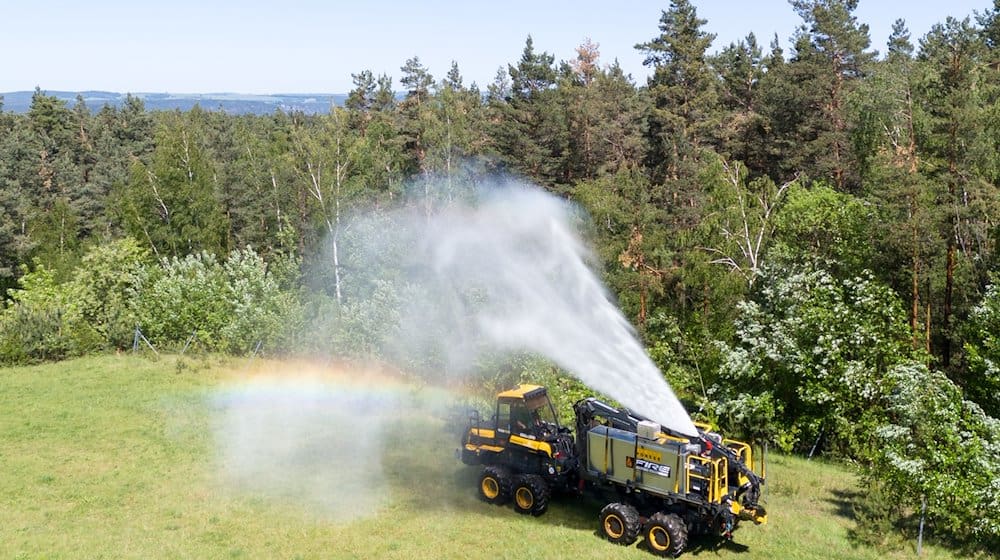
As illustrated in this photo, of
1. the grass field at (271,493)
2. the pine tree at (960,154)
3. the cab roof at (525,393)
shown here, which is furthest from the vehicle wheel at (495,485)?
the pine tree at (960,154)

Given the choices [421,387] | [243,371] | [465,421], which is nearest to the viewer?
[465,421]

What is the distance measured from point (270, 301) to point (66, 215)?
4219cm

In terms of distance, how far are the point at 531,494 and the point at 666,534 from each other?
3716mm

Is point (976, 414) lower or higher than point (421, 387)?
higher

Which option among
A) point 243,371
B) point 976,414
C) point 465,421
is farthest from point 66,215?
point 976,414

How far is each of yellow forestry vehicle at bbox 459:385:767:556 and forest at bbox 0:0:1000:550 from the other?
16.8ft

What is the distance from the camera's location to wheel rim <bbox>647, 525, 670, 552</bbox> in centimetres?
1655

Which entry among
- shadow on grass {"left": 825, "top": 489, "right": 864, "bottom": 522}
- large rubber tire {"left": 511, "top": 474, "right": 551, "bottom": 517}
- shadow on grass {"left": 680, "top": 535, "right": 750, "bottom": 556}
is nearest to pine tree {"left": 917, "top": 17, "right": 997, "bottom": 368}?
shadow on grass {"left": 825, "top": 489, "right": 864, "bottom": 522}

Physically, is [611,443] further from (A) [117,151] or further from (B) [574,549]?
(A) [117,151]

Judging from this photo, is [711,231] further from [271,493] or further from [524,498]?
[271,493]

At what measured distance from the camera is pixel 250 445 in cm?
2470

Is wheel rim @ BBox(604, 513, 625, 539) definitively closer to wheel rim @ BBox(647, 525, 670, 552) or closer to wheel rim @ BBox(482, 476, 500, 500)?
wheel rim @ BBox(647, 525, 670, 552)

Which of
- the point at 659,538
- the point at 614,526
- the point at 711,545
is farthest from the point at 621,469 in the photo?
the point at 711,545

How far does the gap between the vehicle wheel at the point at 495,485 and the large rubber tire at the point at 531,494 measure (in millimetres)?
269
